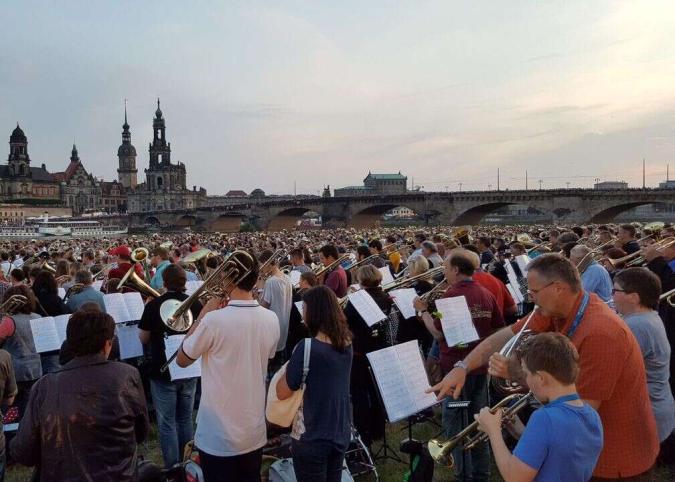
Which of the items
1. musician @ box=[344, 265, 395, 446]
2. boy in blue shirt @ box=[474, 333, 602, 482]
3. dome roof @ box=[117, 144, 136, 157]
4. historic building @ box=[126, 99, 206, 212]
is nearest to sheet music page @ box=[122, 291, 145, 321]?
musician @ box=[344, 265, 395, 446]

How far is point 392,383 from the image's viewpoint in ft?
15.2

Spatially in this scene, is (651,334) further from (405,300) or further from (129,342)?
(129,342)

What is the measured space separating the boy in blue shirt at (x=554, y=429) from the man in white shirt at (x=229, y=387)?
5.87 ft

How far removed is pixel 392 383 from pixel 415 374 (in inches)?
9.3

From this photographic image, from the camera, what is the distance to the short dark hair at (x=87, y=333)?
10.8ft

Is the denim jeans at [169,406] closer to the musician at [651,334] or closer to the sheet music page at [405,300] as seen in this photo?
the sheet music page at [405,300]

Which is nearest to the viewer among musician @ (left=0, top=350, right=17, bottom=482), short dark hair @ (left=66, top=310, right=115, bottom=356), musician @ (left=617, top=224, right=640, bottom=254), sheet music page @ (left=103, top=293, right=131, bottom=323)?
short dark hair @ (left=66, top=310, right=115, bottom=356)

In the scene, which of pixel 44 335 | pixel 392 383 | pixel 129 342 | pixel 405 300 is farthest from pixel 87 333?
pixel 405 300

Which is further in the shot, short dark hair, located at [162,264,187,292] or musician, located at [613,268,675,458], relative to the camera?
short dark hair, located at [162,264,187,292]

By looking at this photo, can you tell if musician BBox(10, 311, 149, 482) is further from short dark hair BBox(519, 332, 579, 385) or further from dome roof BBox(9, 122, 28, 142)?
dome roof BBox(9, 122, 28, 142)

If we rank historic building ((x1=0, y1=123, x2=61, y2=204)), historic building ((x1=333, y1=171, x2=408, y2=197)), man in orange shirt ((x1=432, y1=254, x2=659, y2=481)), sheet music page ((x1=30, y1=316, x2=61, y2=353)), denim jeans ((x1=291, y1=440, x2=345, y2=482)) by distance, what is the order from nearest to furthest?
man in orange shirt ((x1=432, y1=254, x2=659, y2=481)), denim jeans ((x1=291, y1=440, x2=345, y2=482)), sheet music page ((x1=30, y1=316, x2=61, y2=353)), historic building ((x1=0, y1=123, x2=61, y2=204)), historic building ((x1=333, y1=171, x2=408, y2=197))

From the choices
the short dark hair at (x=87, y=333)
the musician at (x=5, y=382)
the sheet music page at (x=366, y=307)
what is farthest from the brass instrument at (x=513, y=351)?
the musician at (x=5, y=382)

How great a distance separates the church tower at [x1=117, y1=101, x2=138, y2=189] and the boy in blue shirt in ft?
564

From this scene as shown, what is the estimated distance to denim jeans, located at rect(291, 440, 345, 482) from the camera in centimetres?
382
